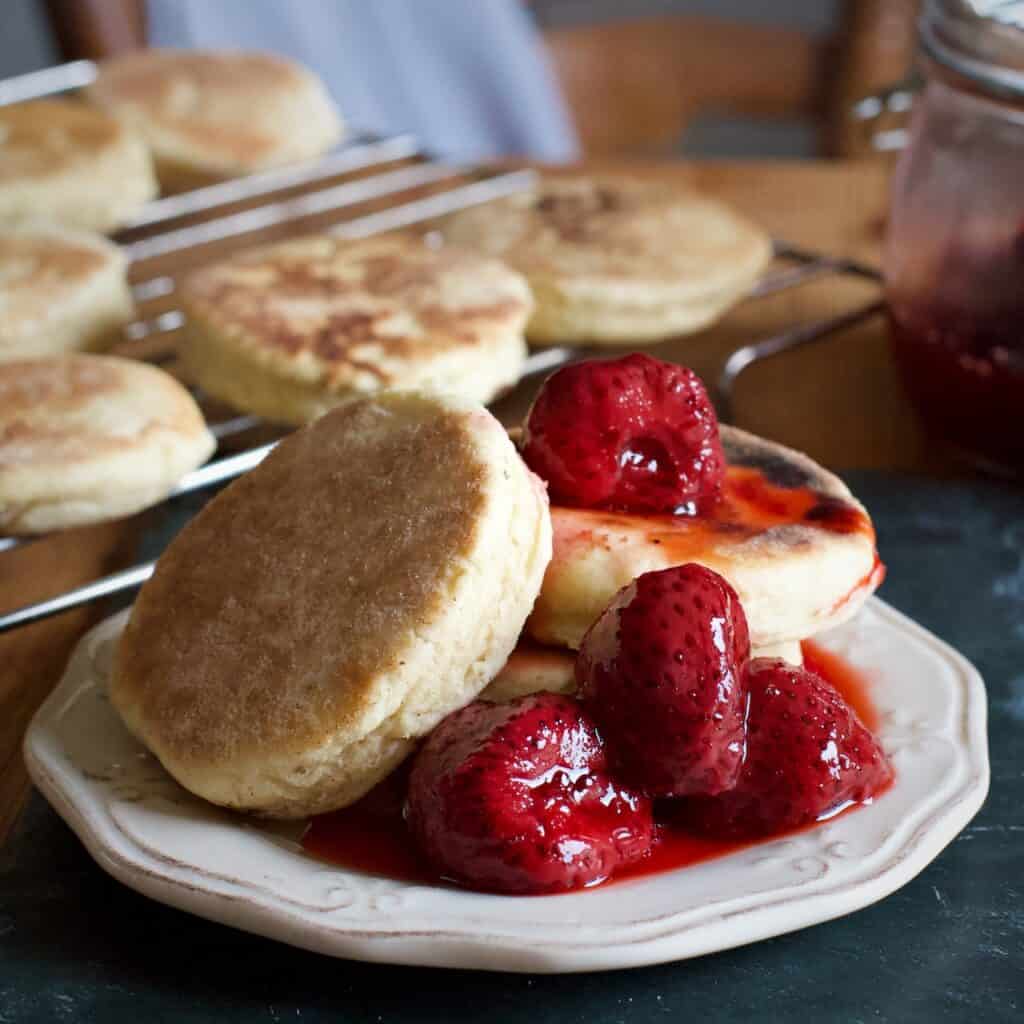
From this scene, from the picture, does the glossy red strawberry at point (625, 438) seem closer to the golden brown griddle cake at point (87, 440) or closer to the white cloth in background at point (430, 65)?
the golden brown griddle cake at point (87, 440)

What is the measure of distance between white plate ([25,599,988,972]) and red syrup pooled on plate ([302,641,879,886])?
0.02 meters

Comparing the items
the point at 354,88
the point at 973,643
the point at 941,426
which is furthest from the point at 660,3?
the point at 973,643

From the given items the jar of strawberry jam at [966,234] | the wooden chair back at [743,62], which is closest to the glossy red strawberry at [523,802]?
the jar of strawberry jam at [966,234]

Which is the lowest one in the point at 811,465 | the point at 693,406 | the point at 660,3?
the point at 660,3

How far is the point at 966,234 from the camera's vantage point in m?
1.68

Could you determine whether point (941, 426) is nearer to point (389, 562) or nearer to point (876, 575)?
point (876, 575)

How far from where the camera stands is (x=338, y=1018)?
0.94m

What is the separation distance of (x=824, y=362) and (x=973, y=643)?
2.52 ft

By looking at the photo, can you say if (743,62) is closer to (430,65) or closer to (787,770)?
(430,65)

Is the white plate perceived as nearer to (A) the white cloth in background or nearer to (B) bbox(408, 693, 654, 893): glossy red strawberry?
(B) bbox(408, 693, 654, 893): glossy red strawberry

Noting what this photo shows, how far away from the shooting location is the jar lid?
61.1 inches

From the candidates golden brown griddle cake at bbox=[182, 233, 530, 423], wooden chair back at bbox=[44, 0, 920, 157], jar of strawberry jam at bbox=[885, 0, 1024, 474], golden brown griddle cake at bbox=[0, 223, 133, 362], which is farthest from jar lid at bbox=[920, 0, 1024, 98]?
wooden chair back at bbox=[44, 0, 920, 157]

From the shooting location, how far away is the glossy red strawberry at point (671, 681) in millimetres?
962

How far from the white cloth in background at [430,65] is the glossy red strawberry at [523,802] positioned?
2760 millimetres
